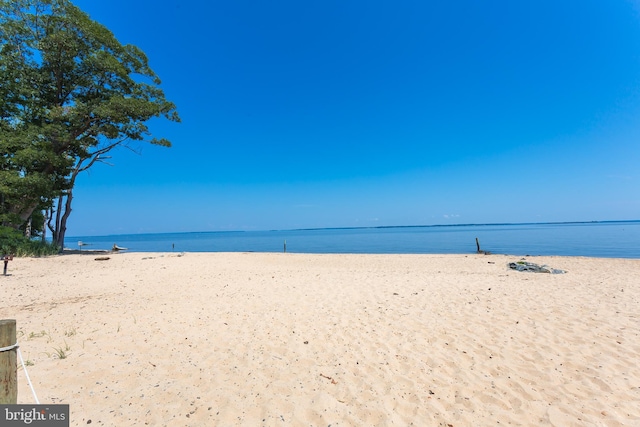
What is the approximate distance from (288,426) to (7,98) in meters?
25.7

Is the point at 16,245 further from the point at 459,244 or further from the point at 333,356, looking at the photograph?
the point at 459,244

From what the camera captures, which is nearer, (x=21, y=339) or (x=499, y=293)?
(x=21, y=339)

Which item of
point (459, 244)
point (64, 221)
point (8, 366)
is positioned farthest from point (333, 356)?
point (459, 244)

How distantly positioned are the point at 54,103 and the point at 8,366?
78.7 feet

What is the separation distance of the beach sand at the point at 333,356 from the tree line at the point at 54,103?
11593 mm

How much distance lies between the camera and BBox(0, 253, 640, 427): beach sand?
333 cm

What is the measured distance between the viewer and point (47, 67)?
18.2m

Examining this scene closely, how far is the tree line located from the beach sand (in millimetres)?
11593

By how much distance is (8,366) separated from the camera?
2451mm

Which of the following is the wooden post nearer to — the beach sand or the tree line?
the beach sand

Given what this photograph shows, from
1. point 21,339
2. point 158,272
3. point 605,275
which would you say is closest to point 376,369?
point 21,339

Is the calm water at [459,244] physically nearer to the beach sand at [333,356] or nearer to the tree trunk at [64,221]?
the tree trunk at [64,221]

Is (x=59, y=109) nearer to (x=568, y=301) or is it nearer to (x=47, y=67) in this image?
(x=47, y=67)

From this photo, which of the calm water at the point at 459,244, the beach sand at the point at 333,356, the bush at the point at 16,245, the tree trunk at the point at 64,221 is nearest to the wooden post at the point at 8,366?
the beach sand at the point at 333,356
